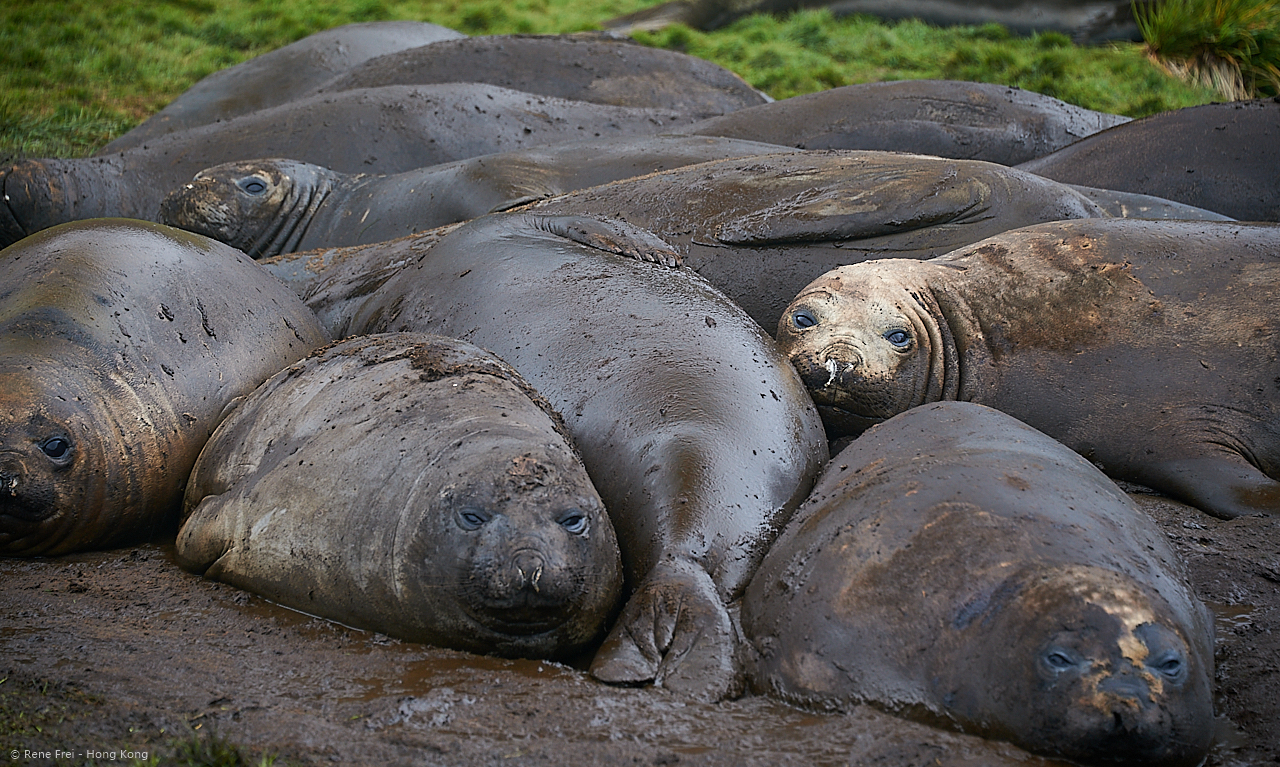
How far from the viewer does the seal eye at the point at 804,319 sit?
13.6ft

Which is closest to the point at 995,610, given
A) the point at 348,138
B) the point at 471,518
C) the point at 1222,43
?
the point at 471,518

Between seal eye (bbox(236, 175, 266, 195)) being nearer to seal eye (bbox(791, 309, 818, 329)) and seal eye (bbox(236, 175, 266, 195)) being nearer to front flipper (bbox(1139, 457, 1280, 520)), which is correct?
seal eye (bbox(791, 309, 818, 329))

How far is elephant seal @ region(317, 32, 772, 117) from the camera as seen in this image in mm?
7188

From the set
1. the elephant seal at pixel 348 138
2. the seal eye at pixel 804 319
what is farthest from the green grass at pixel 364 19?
the seal eye at pixel 804 319

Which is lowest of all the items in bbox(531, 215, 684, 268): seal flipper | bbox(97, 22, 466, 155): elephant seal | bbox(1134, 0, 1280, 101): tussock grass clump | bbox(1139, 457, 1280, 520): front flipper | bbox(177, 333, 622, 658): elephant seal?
bbox(1139, 457, 1280, 520): front flipper

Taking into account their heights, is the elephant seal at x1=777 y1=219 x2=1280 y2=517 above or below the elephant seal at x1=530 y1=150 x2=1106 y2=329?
below

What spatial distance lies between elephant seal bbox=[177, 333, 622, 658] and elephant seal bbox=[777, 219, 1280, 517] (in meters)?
1.50

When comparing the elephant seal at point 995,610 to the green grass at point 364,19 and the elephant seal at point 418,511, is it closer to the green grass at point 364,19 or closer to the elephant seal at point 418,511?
the elephant seal at point 418,511

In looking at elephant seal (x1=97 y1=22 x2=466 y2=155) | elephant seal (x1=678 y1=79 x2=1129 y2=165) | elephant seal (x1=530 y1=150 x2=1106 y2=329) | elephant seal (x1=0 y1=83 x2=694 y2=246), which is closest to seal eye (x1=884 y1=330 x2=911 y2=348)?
elephant seal (x1=530 y1=150 x2=1106 y2=329)

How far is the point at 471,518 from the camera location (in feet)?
8.32

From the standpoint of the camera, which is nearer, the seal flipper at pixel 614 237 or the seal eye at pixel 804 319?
the seal flipper at pixel 614 237

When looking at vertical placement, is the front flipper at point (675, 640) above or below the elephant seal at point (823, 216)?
below

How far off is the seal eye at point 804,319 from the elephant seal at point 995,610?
1322 millimetres

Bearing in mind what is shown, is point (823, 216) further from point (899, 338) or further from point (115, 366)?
point (115, 366)
